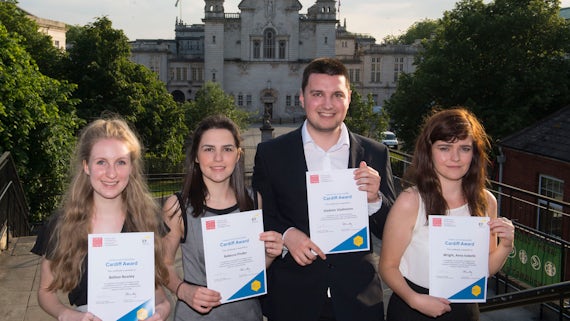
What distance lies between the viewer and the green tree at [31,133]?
13.9 m

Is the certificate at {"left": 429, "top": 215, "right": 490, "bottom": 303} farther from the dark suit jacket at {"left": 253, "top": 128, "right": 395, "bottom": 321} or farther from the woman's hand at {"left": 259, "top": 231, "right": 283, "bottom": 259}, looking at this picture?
the woman's hand at {"left": 259, "top": 231, "right": 283, "bottom": 259}

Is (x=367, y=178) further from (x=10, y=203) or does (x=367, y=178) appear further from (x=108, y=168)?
(x=10, y=203)


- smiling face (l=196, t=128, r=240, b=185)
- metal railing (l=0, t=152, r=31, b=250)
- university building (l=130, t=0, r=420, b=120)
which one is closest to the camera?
smiling face (l=196, t=128, r=240, b=185)

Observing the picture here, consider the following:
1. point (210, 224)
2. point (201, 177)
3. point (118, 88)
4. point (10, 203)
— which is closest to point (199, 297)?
point (210, 224)

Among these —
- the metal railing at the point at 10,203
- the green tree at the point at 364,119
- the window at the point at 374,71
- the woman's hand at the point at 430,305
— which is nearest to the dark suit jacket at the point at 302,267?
the woman's hand at the point at 430,305

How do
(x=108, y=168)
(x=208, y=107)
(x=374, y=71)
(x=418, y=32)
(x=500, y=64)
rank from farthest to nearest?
(x=418, y=32) < (x=374, y=71) < (x=208, y=107) < (x=500, y=64) < (x=108, y=168)

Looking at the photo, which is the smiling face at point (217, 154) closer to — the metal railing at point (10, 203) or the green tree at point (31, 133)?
the metal railing at point (10, 203)

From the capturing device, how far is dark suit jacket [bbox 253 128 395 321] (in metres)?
3.63

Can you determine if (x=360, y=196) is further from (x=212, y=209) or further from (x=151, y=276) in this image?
(x=151, y=276)

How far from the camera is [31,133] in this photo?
1505cm

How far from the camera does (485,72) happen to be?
22469 mm

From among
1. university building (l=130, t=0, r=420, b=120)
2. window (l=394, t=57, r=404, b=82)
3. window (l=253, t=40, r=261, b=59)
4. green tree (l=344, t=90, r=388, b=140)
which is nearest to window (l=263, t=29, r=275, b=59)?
university building (l=130, t=0, r=420, b=120)

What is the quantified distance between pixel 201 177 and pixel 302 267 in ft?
2.99

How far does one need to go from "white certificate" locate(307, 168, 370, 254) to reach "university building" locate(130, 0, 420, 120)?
53920 mm
